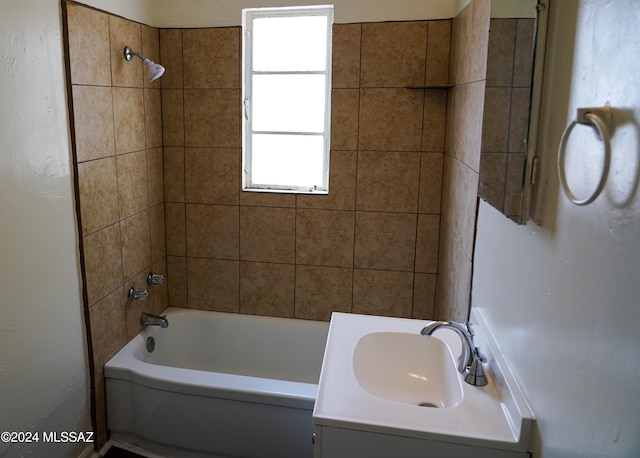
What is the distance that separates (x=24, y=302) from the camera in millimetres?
1752

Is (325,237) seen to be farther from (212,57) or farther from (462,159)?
(212,57)

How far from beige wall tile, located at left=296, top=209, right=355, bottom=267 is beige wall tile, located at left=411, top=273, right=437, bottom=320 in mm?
390

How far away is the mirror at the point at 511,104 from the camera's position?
3.61ft

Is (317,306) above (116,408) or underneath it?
above

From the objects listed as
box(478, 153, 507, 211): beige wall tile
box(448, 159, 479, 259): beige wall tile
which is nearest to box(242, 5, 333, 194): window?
box(448, 159, 479, 259): beige wall tile

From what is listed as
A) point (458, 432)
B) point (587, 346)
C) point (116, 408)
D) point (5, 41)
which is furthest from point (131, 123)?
point (587, 346)

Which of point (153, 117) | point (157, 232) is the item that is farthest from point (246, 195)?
point (153, 117)

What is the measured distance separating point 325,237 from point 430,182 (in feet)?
2.13

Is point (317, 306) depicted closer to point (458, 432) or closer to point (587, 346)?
point (458, 432)

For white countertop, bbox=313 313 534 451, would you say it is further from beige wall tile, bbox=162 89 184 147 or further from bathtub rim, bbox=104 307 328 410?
beige wall tile, bbox=162 89 184 147

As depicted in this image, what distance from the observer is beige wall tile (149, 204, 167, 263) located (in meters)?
2.73

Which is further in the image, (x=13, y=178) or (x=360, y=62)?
(x=360, y=62)

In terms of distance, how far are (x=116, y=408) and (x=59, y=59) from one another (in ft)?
5.12

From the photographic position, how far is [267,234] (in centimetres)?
279
